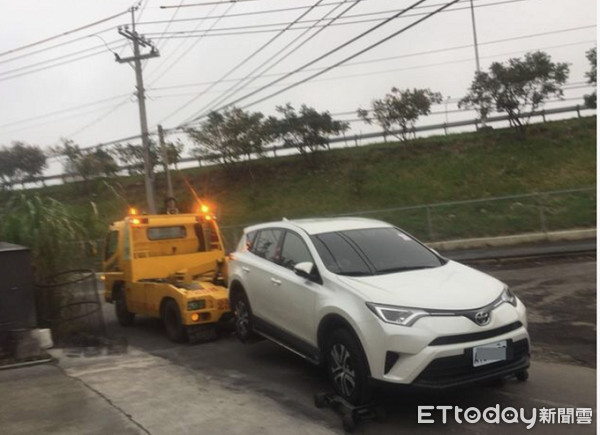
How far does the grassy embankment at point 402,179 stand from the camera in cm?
2342

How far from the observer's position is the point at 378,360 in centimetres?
457

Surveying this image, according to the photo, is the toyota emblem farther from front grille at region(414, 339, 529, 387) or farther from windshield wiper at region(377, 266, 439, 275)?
windshield wiper at region(377, 266, 439, 275)

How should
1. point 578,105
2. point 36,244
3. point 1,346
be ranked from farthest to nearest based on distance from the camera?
point 578,105
point 36,244
point 1,346

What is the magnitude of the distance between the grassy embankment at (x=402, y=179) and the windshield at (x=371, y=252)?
39.4 ft

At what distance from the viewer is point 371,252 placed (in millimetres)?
5871

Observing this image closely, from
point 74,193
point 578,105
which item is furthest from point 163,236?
point 578,105

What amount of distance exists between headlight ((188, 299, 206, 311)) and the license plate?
4.44 metres

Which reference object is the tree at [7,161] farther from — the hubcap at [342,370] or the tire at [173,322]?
the hubcap at [342,370]

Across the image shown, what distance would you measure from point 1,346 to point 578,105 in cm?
2990

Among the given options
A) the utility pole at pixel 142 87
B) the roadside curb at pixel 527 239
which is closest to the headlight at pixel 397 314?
the roadside curb at pixel 527 239

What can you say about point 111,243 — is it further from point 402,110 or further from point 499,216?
point 402,110

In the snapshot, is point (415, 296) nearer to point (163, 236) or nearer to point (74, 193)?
point (163, 236)

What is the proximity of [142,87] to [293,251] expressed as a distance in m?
19.7

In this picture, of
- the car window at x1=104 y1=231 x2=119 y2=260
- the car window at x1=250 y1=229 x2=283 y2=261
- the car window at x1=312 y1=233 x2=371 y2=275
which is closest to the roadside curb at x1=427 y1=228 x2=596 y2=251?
the car window at x1=104 y1=231 x2=119 y2=260
